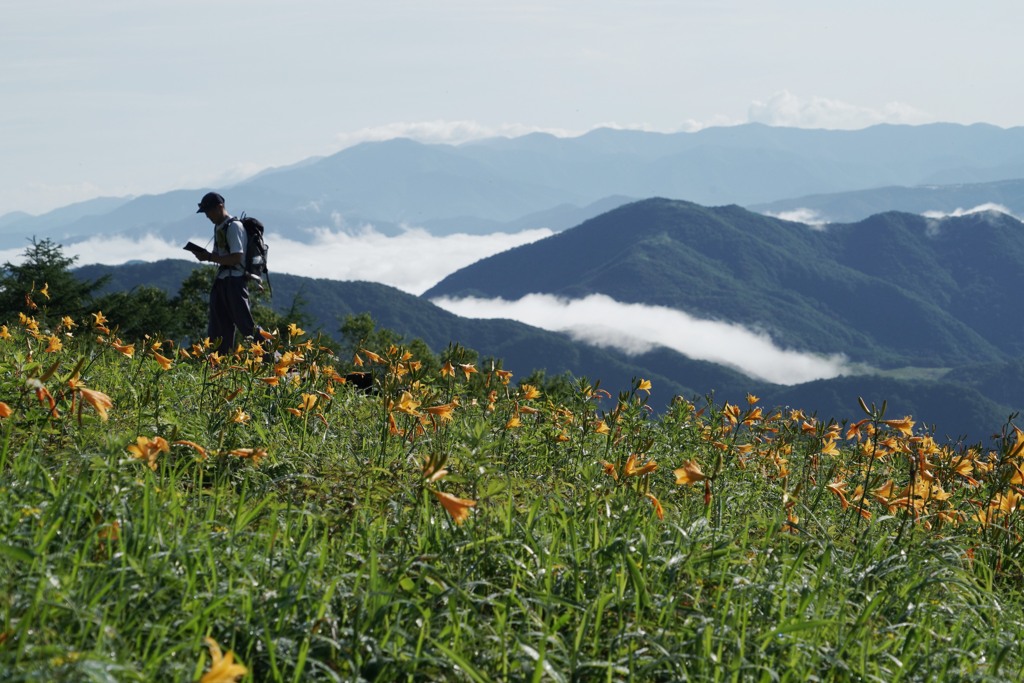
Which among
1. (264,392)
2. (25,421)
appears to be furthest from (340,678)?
(264,392)

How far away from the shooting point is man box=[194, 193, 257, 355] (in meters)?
9.40

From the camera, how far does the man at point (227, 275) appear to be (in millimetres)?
9398

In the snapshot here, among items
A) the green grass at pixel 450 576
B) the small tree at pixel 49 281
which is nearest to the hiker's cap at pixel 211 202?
the green grass at pixel 450 576

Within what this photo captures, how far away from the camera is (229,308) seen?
9.89 m

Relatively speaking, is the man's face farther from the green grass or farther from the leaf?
the leaf

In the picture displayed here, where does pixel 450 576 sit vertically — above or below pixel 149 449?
below

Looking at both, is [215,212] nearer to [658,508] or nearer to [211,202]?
[211,202]

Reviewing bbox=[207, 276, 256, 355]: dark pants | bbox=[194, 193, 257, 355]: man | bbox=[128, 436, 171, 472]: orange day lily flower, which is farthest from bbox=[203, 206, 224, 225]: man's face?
bbox=[128, 436, 171, 472]: orange day lily flower

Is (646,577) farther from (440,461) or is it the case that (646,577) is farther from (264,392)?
(264,392)

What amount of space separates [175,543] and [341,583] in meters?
0.49

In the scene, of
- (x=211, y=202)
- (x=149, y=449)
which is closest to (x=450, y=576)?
(x=149, y=449)

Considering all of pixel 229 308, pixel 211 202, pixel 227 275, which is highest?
pixel 211 202

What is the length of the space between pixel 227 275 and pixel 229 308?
38 cm

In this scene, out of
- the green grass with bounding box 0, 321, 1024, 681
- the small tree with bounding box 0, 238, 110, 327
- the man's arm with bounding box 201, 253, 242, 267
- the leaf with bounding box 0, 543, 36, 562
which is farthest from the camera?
the small tree with bounding box 0, 238, 110, 327
